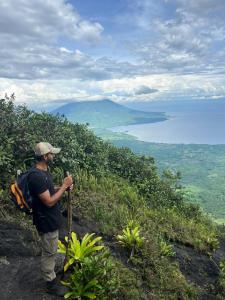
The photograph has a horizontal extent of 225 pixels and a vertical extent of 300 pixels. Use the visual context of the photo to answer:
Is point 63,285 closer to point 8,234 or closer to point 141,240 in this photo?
point 8,234

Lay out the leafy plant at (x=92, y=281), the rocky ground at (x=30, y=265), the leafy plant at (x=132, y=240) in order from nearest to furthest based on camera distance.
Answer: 1. the leafy plant at (x=92, y=281)
2. the rocky ground at (x=30, y=265)
3. the leafy plant at (x=132, y=240)

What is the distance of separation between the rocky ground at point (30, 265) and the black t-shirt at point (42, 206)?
5.73ft

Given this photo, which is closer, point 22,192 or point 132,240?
point 22,192

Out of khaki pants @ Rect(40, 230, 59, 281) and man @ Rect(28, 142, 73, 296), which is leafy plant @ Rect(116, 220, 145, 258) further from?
khaki pants @ Rect(40, 230, 59, 281)

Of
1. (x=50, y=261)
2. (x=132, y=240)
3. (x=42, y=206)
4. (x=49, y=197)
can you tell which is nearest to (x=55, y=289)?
(x=50, y=261)

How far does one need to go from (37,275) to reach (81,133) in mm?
14679

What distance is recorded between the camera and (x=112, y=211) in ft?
49.1

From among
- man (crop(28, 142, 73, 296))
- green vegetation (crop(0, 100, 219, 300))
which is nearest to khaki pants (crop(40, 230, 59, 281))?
man (crop(28, 142, 73, 296))

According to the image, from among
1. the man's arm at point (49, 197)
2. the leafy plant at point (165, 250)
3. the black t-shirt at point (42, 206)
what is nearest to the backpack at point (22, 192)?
the black t-shirt at point (42, 206)

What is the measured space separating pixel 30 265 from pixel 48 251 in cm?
210

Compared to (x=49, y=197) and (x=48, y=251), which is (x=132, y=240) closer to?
(x=48, y=251)

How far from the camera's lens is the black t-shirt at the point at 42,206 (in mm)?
7172

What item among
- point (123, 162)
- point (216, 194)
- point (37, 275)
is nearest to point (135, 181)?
point (123, 162)

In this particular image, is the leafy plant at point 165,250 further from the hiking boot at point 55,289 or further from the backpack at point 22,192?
the backpack at point 22,192
